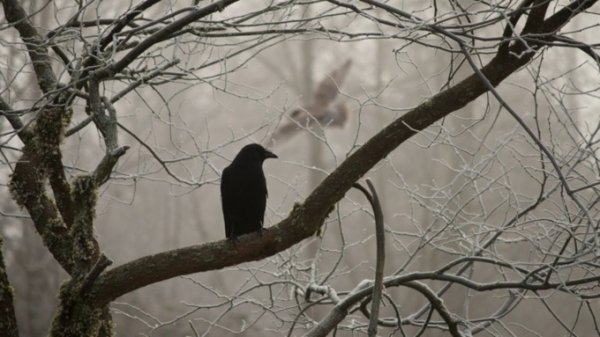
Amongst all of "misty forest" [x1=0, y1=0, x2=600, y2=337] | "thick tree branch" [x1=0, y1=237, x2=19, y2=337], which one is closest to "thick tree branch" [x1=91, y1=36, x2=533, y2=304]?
"misty forest" [x1=0, y1=0, x2=600, y2=337]

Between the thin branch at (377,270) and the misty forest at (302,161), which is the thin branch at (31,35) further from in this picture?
the thin branch at (377,270)

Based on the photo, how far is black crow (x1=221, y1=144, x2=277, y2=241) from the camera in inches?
207

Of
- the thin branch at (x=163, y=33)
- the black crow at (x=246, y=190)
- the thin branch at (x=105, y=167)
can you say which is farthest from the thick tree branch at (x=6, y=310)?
the black crow at (x=246, y=190)

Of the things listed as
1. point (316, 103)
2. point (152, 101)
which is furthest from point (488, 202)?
point (152, 101)

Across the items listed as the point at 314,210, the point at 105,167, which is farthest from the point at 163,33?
the point at 314,210

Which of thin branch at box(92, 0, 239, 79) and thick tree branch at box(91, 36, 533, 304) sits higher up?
thin branch at box(92, 0, 239, 79)

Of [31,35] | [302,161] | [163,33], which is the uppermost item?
[302,161]

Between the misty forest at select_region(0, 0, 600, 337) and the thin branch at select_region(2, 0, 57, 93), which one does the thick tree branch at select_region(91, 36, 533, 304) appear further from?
the thin branch at select_region(2, 0, 57, 93)

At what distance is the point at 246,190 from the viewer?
17.7 ft

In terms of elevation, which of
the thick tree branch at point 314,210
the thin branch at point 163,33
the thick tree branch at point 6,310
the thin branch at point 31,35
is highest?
the thin branch at point 31,35

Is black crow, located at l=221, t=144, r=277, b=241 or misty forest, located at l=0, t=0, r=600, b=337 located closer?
misty forest, located at l=0, t=0, r=600, b=337

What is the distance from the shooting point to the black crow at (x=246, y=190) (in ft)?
17.2

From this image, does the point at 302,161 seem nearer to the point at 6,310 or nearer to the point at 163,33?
the point at 163,33

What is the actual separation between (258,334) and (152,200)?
38.2ft
